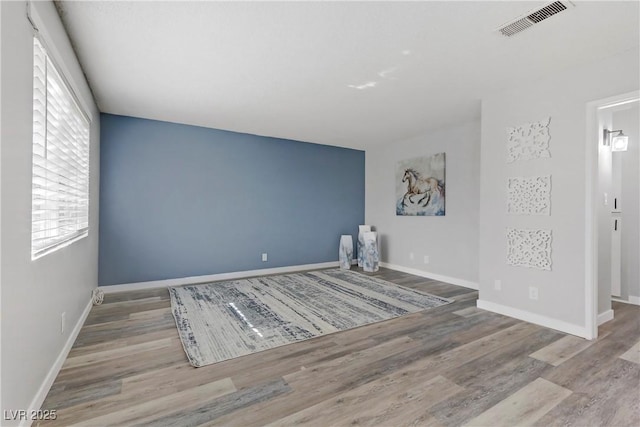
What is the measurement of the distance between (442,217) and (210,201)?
367 cm

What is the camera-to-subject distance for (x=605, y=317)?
2.87 m

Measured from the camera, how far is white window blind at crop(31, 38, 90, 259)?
1594mm

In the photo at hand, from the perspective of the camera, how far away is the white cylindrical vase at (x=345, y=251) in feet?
17.8

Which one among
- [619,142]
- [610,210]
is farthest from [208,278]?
[619,142]

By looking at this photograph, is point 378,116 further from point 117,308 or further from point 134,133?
point 117,308

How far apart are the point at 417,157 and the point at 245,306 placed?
3.63 m

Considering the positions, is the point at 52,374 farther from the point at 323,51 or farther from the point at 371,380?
the point at 323,51

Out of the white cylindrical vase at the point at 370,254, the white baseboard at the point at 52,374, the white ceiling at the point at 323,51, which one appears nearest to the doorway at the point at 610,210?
the white ceiling at the point at 323,51

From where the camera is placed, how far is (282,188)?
5199 mm

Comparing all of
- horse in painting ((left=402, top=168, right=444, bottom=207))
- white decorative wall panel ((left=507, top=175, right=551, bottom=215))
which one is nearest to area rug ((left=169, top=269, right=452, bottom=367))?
white decorative wall panel ((left=507, top=175, right=551, bottom=215))

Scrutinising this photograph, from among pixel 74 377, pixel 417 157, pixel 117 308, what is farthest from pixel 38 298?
pixel 417 157

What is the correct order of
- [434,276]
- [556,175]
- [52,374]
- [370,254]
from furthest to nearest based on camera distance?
[370,254]
[434,276]
[556,175]
[52,374]

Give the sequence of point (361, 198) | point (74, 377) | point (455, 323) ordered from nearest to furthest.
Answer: point (74, 377)
point (455, 323)
point (361, 198)

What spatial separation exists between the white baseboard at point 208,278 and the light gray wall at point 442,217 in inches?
53.6
